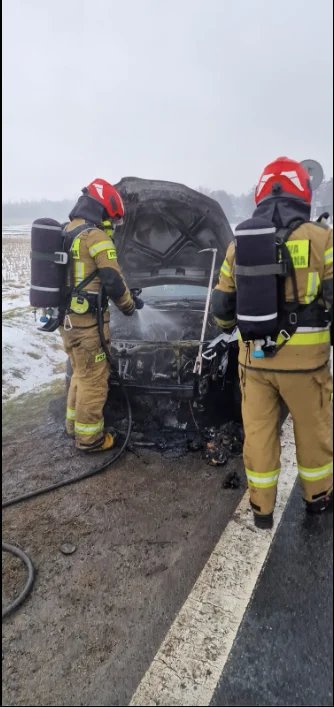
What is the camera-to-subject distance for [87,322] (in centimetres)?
372

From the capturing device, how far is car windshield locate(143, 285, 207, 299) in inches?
221

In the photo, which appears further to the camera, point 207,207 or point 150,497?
point 207,207

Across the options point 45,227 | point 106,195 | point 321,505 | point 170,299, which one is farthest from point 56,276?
point 321,505

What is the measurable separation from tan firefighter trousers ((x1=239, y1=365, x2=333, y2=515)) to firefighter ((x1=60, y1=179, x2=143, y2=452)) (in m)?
1.49

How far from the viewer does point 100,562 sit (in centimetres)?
254

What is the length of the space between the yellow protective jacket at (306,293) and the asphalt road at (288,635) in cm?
106

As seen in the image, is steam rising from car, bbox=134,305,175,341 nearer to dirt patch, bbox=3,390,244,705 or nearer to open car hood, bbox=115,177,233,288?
open car hood, bbox=115,177,233,288

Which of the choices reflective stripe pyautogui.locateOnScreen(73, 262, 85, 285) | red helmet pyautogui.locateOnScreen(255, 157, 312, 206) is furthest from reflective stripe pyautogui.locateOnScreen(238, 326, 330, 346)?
reflective stripe pyautogui.locateOnScreen(73, 262, 85, 285)

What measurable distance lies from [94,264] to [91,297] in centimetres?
28

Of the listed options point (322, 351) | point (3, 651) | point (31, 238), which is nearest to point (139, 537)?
point (3, 651)

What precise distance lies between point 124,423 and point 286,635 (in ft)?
8.57

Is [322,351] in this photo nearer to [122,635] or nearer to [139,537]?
[139,537]

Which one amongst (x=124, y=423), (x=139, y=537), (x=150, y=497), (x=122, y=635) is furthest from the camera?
(x=124, y=423)

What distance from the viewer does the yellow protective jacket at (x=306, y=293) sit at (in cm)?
234
